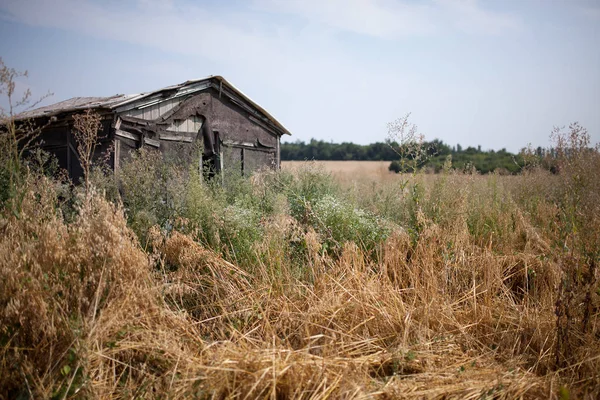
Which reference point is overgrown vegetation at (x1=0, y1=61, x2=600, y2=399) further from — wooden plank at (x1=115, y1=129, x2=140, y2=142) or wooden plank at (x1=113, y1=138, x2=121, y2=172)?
wooden plank at (x1=115, y1=129, x2=140, y2=142)

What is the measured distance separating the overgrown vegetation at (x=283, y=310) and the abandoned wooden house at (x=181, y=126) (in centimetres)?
398

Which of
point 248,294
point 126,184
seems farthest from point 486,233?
point 126,184

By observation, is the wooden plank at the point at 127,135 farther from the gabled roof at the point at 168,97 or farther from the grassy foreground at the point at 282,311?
the grassy foreground at the point at 282,311

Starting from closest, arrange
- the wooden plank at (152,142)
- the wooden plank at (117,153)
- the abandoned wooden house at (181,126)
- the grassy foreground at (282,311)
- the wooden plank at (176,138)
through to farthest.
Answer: the grassy foreground at (282,311) < the wooden plank at (117,153) < the abandoned wooden house at (181,126) < the wooden plank at (152,142) < the wooden plank at (176,138)

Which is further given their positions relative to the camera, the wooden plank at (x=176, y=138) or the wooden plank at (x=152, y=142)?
the wooden plank at (x=176, y=138)

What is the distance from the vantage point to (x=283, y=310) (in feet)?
11.3

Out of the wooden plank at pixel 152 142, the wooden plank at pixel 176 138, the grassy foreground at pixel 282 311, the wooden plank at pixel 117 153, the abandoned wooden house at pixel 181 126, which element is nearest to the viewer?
the grassy foreground at pixel 282 311

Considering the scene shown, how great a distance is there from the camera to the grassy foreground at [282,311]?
256 centimetres

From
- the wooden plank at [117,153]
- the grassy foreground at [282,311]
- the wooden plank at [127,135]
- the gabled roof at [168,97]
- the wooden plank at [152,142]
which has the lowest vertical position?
the grassy foreground at [282,311]

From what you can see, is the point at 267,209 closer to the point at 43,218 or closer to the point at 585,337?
the point at 43,218

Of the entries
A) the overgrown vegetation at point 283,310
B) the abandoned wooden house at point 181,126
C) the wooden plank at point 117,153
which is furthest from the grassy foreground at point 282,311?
the abandoned wooden house at point 181,126

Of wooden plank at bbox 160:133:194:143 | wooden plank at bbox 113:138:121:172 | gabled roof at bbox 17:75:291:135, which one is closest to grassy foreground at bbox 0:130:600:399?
wooden plank at bbox 113:138:121:172

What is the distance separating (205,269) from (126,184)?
193 cm

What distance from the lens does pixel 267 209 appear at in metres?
6.21
